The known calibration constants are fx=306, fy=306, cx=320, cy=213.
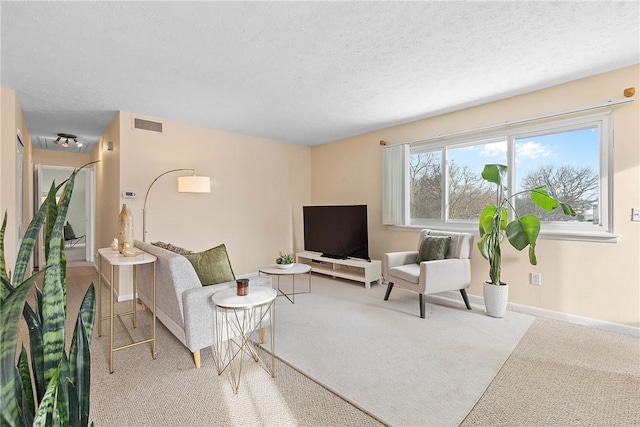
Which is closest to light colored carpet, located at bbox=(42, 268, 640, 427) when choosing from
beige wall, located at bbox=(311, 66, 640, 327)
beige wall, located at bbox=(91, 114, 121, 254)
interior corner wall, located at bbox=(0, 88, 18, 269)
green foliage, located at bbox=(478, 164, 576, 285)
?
beige wall, located at bbox=(311, 66, 640, 327)

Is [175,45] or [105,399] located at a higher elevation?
[175,45]

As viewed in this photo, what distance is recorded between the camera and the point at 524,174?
3.49m

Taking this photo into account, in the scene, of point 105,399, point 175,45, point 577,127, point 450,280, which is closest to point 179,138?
point 175,45

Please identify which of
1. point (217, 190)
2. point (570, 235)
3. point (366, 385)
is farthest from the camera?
point (217, 190)

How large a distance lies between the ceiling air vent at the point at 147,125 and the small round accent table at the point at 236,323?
117 inches

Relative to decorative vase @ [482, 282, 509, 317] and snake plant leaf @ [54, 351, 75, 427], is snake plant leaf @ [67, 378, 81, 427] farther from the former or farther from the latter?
decorative vase @ [482, 282, 509, 317]

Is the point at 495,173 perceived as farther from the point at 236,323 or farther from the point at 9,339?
the point at 9,339

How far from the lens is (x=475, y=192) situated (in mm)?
3936

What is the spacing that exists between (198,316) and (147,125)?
10.0 feet

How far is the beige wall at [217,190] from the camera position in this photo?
4.07m

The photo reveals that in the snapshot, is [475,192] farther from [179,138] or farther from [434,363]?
[179,138]

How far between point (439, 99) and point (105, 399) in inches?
157

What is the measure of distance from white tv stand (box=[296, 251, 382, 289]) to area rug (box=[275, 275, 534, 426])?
53cm

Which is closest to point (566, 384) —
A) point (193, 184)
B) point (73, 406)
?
point (73, 406)
